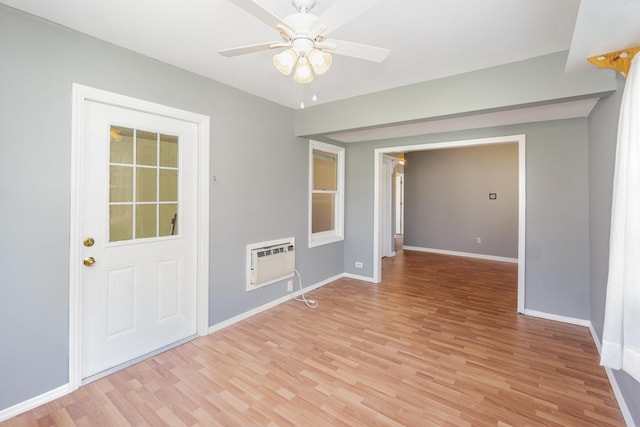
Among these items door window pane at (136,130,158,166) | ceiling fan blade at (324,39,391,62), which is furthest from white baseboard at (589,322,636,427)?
door window pane at (136,130,158,166)

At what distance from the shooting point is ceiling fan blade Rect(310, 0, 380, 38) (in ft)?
3.94

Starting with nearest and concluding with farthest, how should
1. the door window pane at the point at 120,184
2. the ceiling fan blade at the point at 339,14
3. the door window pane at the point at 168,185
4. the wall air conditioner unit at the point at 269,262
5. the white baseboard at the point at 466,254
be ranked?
the ceiling fan blade at the point at 339,14, the door window pane at the point at 120,184, the door window pane at the point at 168,185, the wall air conditioner unit at the point at 269,262, the white baseboard at the point at 466,254

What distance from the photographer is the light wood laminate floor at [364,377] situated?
5.99ft

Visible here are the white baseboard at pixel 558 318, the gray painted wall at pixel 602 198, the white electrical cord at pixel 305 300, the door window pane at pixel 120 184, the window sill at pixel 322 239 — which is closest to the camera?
the gray painted wall at pixel 602 198

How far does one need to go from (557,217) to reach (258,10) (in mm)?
3679

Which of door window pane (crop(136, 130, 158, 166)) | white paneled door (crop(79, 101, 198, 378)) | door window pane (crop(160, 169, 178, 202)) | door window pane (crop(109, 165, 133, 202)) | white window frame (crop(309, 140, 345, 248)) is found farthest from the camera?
white window frame (crop(309, 140, 345, 248))

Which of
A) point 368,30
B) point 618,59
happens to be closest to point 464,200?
point 618,59

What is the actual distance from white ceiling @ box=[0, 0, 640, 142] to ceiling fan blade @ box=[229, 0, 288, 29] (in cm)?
41

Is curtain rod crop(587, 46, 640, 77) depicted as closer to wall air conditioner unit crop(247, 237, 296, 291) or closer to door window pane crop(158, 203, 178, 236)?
wall air conditioner unit crop(247, 237, 296, 291)

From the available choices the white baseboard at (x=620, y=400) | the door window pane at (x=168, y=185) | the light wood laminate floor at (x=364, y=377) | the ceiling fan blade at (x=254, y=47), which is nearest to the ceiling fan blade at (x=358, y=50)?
the ceiling fan blade at (x=254, y=47)

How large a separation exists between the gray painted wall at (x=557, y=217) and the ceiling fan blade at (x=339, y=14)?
10.1 ft

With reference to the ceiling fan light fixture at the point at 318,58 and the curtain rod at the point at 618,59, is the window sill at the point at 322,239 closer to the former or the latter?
the ceiling fan light fixture at the point at 318,58

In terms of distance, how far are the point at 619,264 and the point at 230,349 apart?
275 cm

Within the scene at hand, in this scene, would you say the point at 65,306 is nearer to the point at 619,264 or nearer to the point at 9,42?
the point at 9,42
